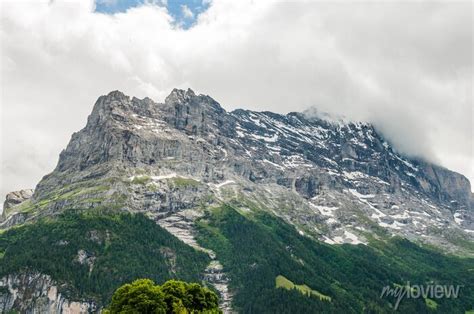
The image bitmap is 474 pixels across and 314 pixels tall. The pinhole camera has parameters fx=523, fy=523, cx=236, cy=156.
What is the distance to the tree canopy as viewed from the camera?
101 metres

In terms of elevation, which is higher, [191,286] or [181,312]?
[191,286]

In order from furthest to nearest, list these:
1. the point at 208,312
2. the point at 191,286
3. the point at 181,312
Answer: the point at 191,286, the point at 208,312, the point at 181,312

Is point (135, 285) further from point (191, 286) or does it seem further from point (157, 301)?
point (191, 286)

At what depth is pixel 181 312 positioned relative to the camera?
9669 cm

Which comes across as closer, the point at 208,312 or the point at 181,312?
the point at 181,312

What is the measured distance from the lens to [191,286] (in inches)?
4646

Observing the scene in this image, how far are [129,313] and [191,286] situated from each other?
2113 cm

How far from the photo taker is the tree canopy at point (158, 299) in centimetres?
10094

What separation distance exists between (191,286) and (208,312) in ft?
44.4

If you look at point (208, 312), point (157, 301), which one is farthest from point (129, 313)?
point (208, 312)

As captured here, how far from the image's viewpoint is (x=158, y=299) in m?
103

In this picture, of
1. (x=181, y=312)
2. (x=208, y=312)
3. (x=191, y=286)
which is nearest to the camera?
(x=181, y=312)

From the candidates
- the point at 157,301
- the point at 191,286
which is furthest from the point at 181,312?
the point at 191,286

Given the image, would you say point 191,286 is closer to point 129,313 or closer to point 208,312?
point 208,312
